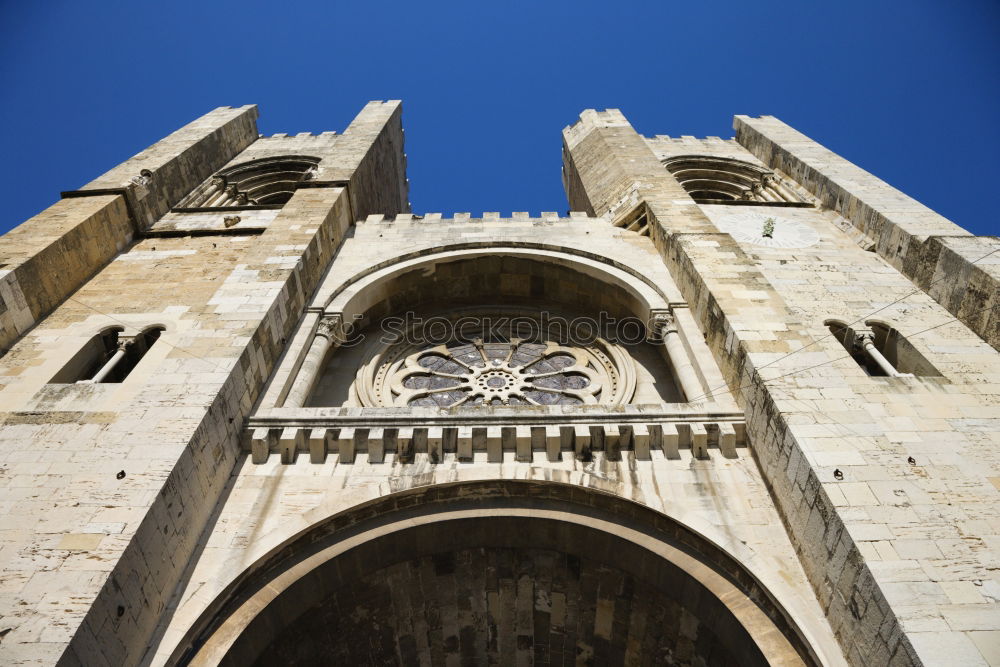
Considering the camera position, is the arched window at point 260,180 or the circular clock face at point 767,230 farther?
the arched window at point 260,180

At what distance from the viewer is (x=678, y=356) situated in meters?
8.20

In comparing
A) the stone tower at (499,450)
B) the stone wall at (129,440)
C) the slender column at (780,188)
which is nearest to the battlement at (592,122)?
the slender column at (780,188)

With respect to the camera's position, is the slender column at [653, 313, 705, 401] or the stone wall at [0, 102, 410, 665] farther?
the slender column at [653, 313, 705, 401]

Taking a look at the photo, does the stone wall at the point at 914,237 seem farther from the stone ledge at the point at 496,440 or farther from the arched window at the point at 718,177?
the stone ledge at the point at 496,440

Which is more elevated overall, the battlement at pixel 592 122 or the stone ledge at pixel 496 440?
the battlement at pixel 592 122

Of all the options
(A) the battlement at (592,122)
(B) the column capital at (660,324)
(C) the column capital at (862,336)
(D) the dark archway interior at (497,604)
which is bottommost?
(D) the dark archway interior at (497,604)

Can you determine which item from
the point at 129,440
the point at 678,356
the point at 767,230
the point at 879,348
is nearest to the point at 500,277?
the point at 678,356

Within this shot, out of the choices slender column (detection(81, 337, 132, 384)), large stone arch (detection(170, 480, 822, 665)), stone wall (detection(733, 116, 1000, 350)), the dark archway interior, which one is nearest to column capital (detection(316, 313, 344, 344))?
slender column (detection(81, 337, 132, 384))

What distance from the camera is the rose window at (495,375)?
894 cm

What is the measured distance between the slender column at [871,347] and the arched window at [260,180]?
1120 centimetres

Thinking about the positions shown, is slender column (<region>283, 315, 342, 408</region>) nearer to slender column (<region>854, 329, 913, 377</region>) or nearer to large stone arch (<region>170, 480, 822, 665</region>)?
large stone arch (<region>170, 480, 822, 665</region>)

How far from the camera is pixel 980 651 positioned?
13.6 ft

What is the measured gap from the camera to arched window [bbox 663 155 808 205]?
50.3ft

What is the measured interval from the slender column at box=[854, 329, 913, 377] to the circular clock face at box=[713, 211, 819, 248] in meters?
2.73
